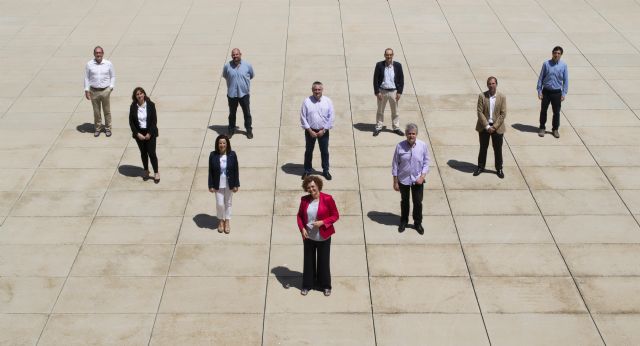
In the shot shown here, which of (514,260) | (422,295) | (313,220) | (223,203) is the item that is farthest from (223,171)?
(514,260)

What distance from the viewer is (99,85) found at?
14.2 meters

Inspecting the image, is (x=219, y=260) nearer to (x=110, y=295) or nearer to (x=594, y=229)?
(x=110, y=295)

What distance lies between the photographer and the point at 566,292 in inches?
395

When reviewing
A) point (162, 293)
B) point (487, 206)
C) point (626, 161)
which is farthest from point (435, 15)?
point (162, 293)

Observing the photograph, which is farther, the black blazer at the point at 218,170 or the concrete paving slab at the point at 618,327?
the black blazer at the point at 218,170

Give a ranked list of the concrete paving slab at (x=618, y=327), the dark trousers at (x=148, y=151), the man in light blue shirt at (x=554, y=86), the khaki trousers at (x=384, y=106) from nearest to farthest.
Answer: the concrete paving slab at (x=618, y=327), the dark trousers at (x=148, y=151), the man in light blue shirt at (x=554, y=86), the khaki trousers at (x=384, y=106)

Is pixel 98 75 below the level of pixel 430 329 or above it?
above

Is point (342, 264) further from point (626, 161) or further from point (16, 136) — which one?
point (16, 136)

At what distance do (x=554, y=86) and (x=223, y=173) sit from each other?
20.1 feet

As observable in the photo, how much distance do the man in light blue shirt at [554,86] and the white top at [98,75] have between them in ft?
23.6

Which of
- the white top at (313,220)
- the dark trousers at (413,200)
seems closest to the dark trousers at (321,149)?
the dark trousers at (413,200)

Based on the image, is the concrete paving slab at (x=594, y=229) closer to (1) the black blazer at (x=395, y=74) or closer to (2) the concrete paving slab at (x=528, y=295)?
(2) the concrete paving slab at (x=528, y=295)

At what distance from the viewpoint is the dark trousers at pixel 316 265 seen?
969 cm

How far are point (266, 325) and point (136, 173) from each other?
457 centimetres
